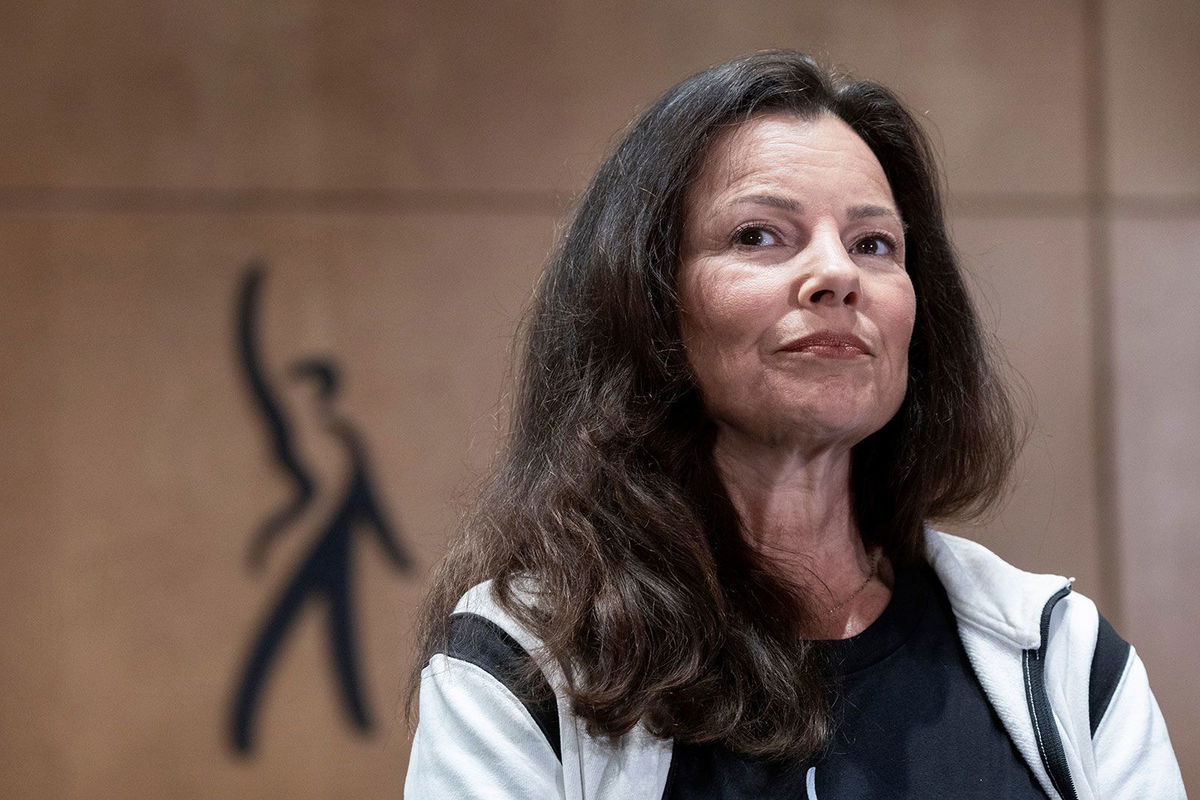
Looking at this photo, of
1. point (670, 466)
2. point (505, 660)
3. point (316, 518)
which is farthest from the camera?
point (316, 518)

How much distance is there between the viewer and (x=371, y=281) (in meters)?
2.96

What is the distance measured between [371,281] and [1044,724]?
2.12m

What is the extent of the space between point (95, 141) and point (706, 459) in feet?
7.23

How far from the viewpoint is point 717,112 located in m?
1.26

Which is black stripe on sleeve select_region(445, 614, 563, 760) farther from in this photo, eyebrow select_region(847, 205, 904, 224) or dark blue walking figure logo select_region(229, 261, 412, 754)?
dark blue walking figure logo select_region(229, 261, 412, 754)

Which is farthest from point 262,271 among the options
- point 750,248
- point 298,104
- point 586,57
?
point 750,248

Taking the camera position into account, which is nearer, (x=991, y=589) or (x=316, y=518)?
(x=991, y=589)

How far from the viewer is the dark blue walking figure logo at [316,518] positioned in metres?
2.87

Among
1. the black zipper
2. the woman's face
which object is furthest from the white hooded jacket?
the woman's face

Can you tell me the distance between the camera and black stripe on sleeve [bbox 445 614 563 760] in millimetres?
1067

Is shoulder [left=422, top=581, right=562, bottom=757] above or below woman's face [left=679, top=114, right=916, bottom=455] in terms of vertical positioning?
below

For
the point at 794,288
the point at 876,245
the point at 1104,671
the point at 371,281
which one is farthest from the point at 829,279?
the point at 371,281

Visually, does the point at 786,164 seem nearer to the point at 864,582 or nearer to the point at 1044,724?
the point at 864,582

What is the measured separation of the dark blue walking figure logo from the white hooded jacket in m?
1.79
